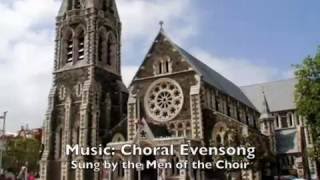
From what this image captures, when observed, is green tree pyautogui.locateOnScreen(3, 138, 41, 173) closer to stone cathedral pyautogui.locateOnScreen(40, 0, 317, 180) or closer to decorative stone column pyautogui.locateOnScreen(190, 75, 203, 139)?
stone cathedral pyautogui.locateOnScreen(40, 0, 317, 180)

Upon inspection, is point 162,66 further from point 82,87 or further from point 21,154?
point 21,154

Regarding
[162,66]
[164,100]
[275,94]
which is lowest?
[164,100]

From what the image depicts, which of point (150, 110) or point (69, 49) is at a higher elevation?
point (69, 49)

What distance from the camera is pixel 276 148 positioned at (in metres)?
53.1

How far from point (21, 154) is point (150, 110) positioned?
3497 cm

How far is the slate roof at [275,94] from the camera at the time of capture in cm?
6097

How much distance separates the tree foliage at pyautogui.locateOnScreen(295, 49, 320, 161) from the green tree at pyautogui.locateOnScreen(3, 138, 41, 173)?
164 feet

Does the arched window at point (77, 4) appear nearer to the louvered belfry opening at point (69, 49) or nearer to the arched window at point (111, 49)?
the louvered belfry opening at point (69, 49)

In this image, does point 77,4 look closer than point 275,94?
Yes

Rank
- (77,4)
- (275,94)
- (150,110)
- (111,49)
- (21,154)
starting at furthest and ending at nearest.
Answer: (21,154) < (275,94) < (111,49) < (77,4) < (150,110)

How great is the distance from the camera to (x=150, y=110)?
4662 centimetres

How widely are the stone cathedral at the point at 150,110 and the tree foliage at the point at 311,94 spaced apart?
4929 millimetres

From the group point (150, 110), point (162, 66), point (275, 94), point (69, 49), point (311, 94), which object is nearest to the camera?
point (311, 94)

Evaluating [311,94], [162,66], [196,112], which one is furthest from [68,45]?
[311,94]
